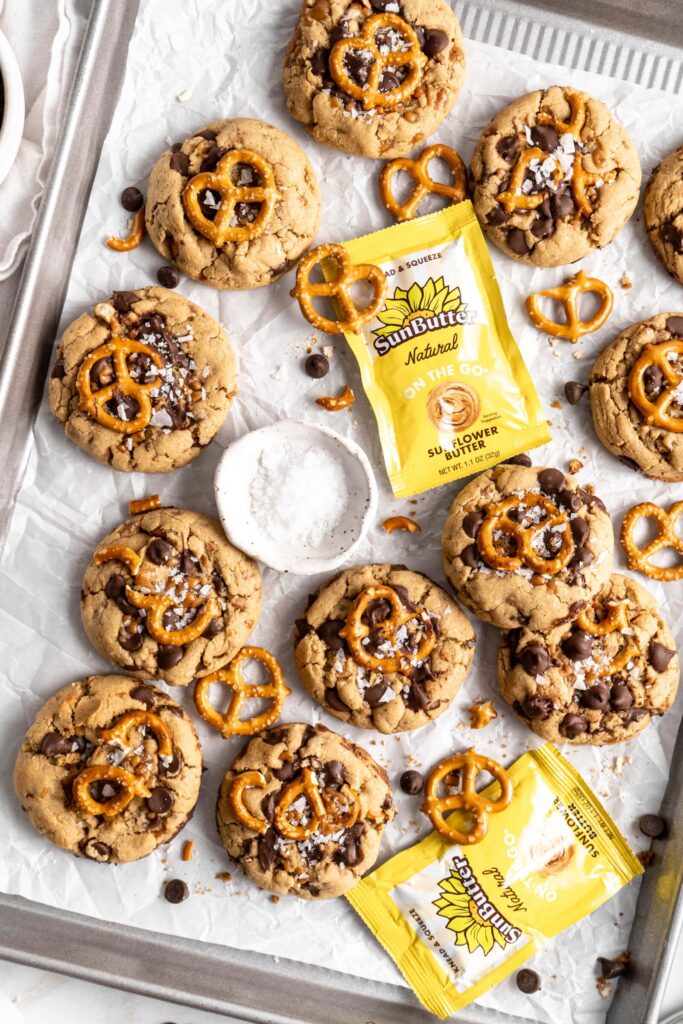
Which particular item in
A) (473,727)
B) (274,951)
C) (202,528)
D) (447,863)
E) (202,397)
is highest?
(202,397)

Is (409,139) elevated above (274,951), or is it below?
above

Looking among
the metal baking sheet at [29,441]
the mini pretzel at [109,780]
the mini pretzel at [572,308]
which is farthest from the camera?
the mini pretzel at [572,308]

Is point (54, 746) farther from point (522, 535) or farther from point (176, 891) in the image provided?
point (522, 535)

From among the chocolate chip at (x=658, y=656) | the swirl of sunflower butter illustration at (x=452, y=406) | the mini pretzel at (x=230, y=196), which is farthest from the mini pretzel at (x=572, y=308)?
the chocolate chip at (x=658, y=656)

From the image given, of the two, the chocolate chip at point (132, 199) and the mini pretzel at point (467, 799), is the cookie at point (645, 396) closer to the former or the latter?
the mini pretzel at point (467, 799)

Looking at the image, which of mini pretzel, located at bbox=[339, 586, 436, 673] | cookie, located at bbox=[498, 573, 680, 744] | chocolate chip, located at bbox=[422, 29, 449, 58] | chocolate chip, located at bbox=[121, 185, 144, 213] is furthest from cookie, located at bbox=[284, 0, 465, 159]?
cookie, located at bbox=[498, 573, 680, 744]

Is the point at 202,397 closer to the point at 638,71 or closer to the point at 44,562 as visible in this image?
the point at 44,562

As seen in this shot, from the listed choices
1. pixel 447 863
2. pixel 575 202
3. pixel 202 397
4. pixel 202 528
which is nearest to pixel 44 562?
pixel 202 528
